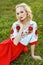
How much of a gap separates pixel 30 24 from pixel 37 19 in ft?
3.85

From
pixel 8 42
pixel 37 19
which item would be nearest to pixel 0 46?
pixel 8 42

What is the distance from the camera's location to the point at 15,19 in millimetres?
4793

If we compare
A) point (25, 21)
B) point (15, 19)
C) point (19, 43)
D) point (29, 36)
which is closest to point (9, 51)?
point (19, 43)

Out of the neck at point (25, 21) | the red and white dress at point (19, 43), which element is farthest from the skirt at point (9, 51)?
the neck at point (25, 21)

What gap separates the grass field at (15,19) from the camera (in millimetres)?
3634

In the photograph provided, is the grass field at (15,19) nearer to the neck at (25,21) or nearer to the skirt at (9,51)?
the skirt at (9,51)

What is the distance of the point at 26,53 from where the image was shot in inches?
149

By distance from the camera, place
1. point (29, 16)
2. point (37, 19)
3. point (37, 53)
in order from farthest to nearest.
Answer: point (37, 19) < point (37, 53) < point (29, 16)

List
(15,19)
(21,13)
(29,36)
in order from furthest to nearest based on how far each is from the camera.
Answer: (15,19) → (29,36) → (21,13)

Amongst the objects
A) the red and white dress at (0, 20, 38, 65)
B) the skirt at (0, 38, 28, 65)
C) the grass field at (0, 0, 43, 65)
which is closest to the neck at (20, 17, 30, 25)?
the red and white dress at (0, 20, 38, 65)

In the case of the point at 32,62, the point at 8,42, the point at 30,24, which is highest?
the point at 30,24

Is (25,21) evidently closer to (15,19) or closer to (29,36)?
(29,36)

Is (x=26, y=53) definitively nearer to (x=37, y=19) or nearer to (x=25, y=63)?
(x=25, y=63)

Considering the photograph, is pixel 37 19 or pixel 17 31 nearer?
pixel 17 31
